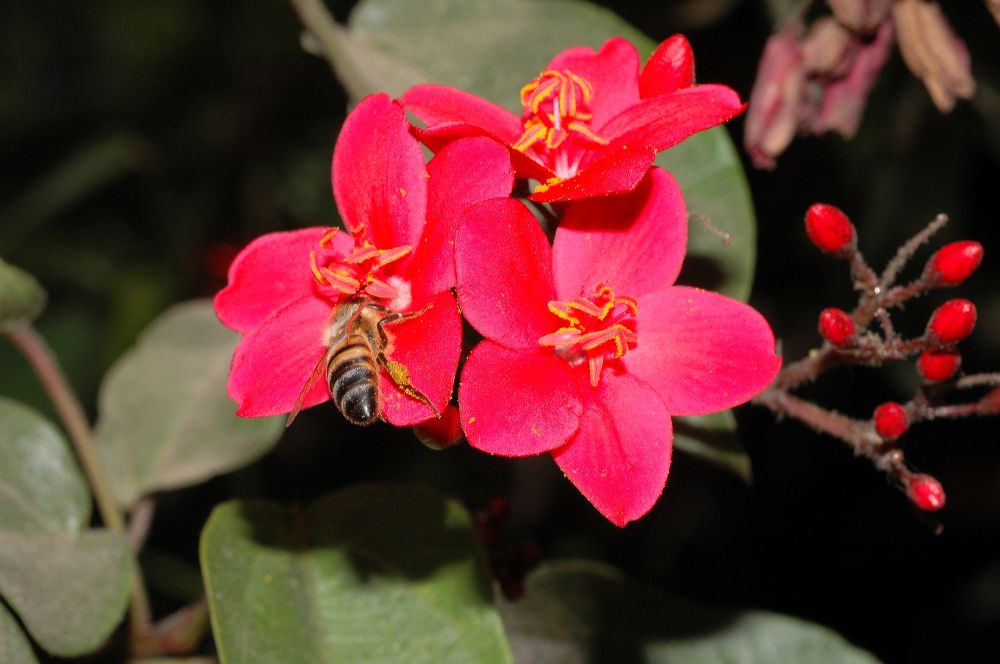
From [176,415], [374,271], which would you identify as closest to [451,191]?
[374,271]

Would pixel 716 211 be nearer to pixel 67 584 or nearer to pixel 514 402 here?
pixel 514 402

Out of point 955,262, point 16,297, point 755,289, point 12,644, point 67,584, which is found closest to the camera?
point 955,262

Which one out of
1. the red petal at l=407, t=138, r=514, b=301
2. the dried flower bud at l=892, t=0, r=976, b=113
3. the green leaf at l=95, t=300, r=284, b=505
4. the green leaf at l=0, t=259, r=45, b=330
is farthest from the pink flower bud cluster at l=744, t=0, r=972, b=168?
the green leaf at l=0, t=259, r=45, b=330

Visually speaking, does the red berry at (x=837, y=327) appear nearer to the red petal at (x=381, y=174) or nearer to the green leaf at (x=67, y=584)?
the red petal at (x=381, y=174)

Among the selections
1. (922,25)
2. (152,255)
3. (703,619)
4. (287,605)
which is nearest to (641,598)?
(703,619)

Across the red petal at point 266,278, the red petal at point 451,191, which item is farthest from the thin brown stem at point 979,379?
the red petal at point 266,278

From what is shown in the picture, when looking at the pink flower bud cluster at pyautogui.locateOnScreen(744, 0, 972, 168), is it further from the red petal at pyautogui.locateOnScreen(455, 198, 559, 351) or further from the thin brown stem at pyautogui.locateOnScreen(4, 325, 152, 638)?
the thin brown stem at pyautogui.locateOnScreen(4, 325, 152, 638)
